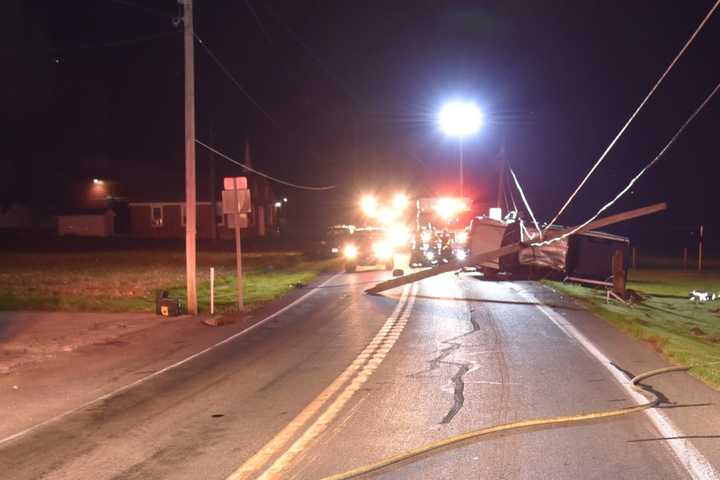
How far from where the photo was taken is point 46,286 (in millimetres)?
26031

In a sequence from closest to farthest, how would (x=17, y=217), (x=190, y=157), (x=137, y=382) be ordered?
(x=137, y=382) < (x=190, y=157) < (x=17, y=217)

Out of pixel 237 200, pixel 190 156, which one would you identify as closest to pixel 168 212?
pixel 190 156

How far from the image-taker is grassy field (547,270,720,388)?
1217 cm

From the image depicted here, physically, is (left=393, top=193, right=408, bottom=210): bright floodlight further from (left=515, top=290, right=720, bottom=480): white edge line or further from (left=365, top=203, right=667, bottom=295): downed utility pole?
(left=515, top=290, right=720, bottom=480): white edge line

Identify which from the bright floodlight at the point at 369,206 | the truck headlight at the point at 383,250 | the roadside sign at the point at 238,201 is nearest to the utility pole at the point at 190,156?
the roadside sign at the point at 238,201

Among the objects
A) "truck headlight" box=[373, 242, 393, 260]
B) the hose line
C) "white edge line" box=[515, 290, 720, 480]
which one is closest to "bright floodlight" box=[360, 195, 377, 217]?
"truck headlight" box=[373, 242, 393, 260]

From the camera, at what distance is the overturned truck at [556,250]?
26.5 metres

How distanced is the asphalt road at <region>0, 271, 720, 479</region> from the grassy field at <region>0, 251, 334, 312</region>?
8.12 m

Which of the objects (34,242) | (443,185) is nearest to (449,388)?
(443,185)

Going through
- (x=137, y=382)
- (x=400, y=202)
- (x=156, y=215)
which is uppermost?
(x=400, y=202)

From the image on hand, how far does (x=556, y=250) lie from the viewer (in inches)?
1060

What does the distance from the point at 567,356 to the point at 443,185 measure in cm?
4424

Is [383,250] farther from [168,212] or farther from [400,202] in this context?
[168,212]

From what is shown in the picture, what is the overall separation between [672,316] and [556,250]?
7061 millimetres
